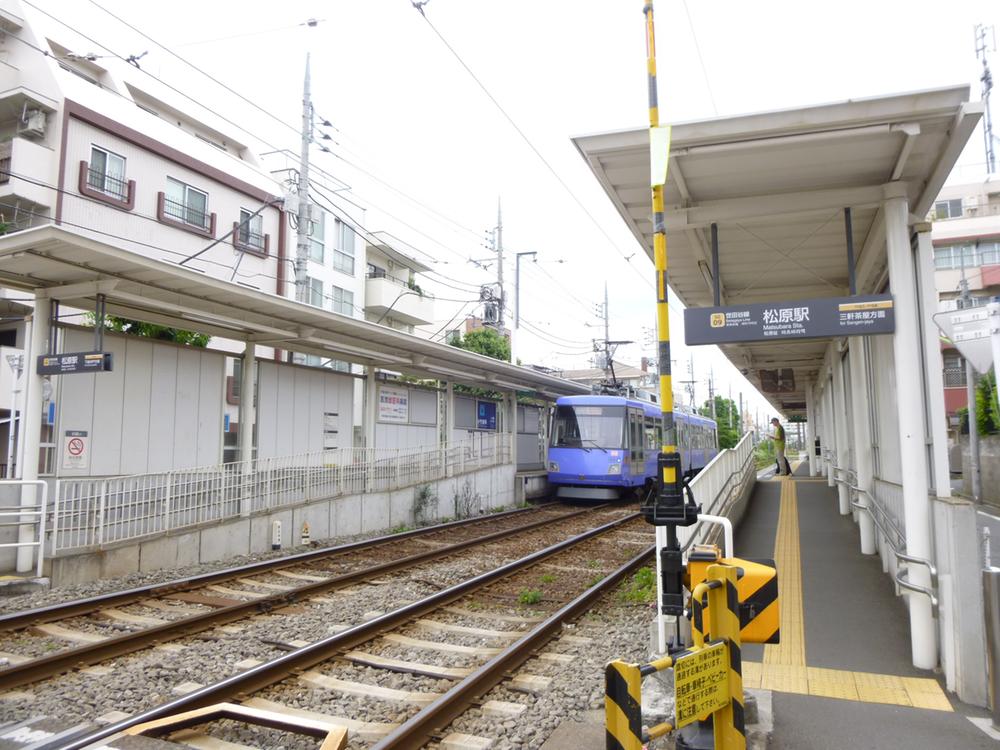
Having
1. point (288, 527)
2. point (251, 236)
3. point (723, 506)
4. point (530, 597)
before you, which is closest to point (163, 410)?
point (288, 527)

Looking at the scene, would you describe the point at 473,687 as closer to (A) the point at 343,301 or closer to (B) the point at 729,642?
(B) the point at 729,642

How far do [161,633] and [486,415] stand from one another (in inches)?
663

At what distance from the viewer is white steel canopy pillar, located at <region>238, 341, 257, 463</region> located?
12859mm

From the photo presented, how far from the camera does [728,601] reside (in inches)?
147

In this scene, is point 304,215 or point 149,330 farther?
point 304,215

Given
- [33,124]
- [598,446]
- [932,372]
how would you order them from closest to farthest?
[932,372] < [33,124] < [598,446]

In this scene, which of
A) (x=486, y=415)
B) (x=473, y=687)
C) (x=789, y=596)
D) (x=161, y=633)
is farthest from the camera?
(x=486, y=415)

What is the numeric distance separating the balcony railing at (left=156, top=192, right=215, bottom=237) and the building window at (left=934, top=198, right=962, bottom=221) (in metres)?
37.4

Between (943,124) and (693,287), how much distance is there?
4.94 metres

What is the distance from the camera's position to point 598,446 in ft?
65.0

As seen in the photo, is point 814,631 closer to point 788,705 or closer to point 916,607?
point 916,607

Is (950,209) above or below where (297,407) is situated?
above

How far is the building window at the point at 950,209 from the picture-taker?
39.6 meters

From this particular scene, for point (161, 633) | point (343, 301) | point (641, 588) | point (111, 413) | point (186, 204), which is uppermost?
point (186, 204)
